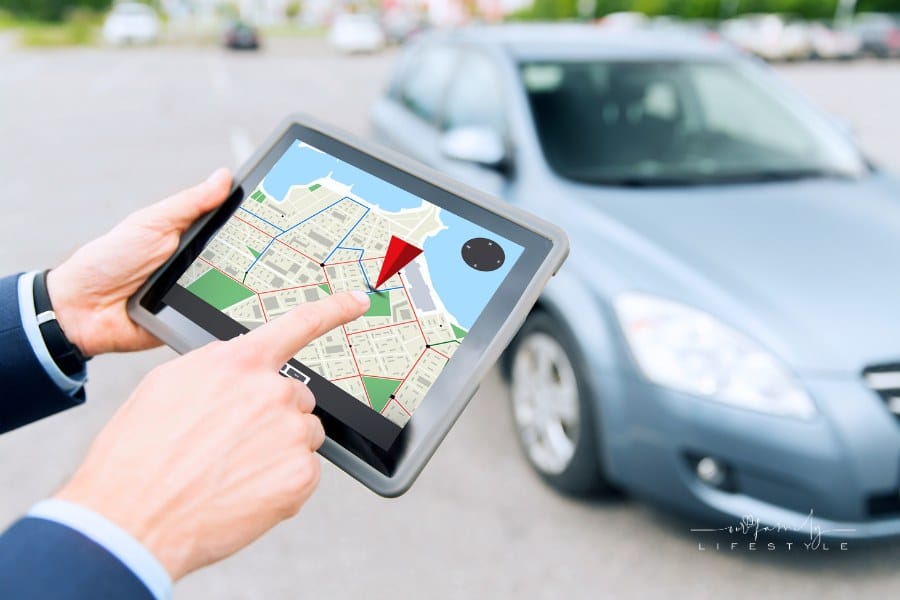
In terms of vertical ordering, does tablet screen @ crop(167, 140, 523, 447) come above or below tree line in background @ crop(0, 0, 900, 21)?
above

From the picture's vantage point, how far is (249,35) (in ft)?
94.0

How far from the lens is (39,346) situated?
1.46 m

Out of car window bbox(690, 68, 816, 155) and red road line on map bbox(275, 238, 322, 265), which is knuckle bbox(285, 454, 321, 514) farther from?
car window bbox(690, 68, 816, 155)

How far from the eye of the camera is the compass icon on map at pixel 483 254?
1.33 m

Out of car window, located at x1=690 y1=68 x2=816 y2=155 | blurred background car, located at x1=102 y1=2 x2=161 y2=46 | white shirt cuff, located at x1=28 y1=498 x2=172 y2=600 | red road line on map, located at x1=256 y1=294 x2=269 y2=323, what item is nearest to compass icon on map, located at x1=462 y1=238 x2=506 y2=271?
red road line on map, located at x1=256 y1=294 x2=269 y2=323

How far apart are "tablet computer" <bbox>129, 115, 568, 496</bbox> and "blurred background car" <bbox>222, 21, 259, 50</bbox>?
2929 centimetres

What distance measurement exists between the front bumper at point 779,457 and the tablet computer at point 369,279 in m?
1.10

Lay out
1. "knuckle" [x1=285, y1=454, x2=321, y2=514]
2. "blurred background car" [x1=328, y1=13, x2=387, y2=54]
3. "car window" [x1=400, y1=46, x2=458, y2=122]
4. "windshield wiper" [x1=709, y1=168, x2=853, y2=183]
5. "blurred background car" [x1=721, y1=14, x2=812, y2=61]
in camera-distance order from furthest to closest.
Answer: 1. "blurred background car" [x1=328, y1=13, x2=387, y2=54]
2. "blurred background car" [x1=721, y1=14, x2=812, y2=61]
3. "car window" [x1=400, y1=46, x2=458, y2=122]
4. "windshield wiper" [x1=709, y1=168, x2=853, y2=183]
5. "knuckle" [x1=285, y1=454, x2=321, y2=514]

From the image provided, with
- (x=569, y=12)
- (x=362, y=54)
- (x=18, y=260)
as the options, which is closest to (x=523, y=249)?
(x=18, y=260)

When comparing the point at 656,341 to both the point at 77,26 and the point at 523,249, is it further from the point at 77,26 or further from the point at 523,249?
the point at 77,26

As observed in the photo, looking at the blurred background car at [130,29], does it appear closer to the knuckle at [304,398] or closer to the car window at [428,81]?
the car window at [428,81]

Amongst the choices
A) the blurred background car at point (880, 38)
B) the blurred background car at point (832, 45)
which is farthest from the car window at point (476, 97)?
the blurred background car at point (880, 38)

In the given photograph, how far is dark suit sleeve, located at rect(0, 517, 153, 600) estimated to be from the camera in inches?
30.7

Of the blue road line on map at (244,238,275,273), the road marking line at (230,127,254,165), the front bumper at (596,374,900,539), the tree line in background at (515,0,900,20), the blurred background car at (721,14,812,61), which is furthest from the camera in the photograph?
the tree line in background at (515,0,900,20)
